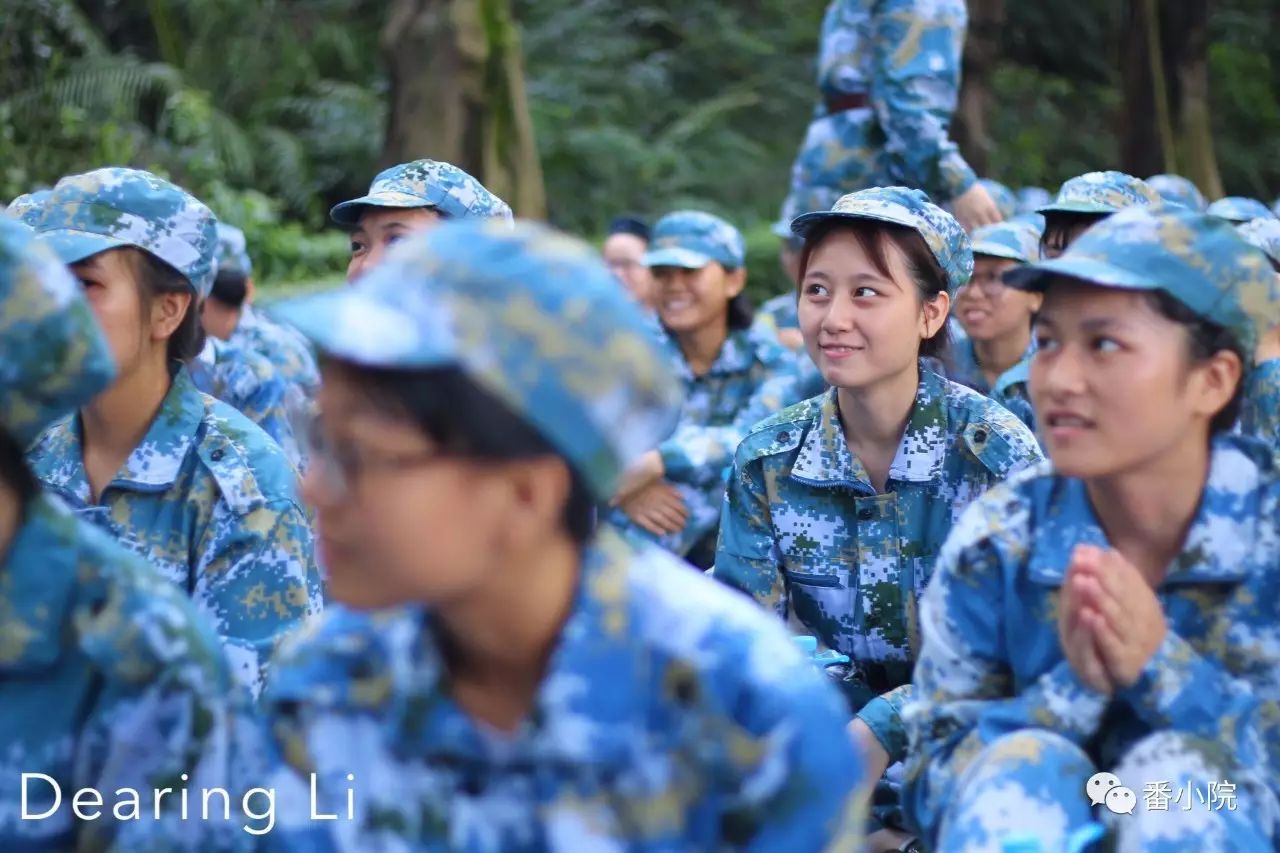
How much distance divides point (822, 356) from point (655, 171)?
1133 centimetres

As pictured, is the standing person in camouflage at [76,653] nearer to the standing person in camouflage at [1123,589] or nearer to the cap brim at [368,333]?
the cap brim at [368,333]

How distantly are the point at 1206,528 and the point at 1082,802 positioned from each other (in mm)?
501

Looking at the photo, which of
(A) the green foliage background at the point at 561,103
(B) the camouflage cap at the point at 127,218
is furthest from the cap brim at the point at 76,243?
(A) the green foliage background at the point at 561,103

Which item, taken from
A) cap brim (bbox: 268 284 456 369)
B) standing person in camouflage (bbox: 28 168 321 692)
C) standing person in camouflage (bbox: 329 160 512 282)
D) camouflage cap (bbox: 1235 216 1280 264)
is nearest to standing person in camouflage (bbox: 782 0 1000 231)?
camouflage cap (bbox: 1235 216 1280 264)

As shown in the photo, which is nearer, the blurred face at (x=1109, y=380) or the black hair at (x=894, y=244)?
the blurred face at (x=1109, y=380)

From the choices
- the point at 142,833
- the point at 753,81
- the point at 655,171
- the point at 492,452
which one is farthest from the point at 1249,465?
the point at 753,81

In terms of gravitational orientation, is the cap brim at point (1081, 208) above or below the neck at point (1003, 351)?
Answer: above

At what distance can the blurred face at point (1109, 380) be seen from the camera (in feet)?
8.42

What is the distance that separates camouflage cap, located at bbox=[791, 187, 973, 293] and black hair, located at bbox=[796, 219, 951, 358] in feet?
0.06

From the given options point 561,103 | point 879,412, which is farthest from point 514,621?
point 561,103

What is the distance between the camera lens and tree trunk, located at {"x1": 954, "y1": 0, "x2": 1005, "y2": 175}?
1149cm

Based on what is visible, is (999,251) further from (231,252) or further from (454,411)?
(454,411)

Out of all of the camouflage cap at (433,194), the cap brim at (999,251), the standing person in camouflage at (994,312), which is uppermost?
the camouflage cap at (433,194)

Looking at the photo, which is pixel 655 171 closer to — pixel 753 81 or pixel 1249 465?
pixel 753 81
